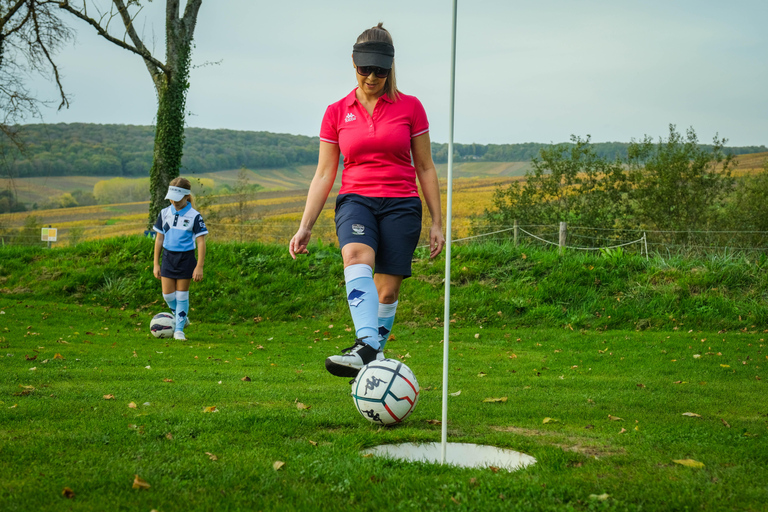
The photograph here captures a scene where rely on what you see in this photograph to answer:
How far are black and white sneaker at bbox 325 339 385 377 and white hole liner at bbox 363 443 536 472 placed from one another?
582 mm

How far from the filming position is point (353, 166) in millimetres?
4566

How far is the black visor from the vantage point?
4.32 m

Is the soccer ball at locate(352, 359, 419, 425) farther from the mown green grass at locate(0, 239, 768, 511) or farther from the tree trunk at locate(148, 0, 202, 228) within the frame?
the tree trunk at locate(148, 0, 202, 228)

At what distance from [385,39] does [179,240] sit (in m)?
6.15

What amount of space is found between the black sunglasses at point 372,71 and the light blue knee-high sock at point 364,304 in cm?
141

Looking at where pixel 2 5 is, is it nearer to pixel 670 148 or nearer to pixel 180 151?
pixel 180 151

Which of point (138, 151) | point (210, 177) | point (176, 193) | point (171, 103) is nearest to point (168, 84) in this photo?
point (171, 103)

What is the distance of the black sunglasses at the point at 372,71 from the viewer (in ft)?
14.4

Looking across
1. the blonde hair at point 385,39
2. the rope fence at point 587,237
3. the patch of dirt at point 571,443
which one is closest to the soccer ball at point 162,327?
the rope fence at point 587,237

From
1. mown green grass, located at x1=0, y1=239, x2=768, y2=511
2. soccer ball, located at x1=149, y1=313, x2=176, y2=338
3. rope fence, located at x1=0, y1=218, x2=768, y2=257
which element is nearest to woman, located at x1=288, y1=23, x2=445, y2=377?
mown green grass, located at x1=0, y1=239, x2=768, y2=511

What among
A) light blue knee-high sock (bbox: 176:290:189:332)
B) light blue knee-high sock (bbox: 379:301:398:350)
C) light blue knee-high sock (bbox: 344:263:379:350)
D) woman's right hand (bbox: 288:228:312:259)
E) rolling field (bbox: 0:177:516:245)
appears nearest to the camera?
light blue knee-high sock (bbox: 344:263:379:350)

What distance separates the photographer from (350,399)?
5.32 meters

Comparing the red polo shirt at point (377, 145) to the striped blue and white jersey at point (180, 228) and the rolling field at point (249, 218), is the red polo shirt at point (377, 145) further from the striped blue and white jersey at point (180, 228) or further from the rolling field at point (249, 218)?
the rolling field at point (249, 218)

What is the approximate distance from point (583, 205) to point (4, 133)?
736 inches
